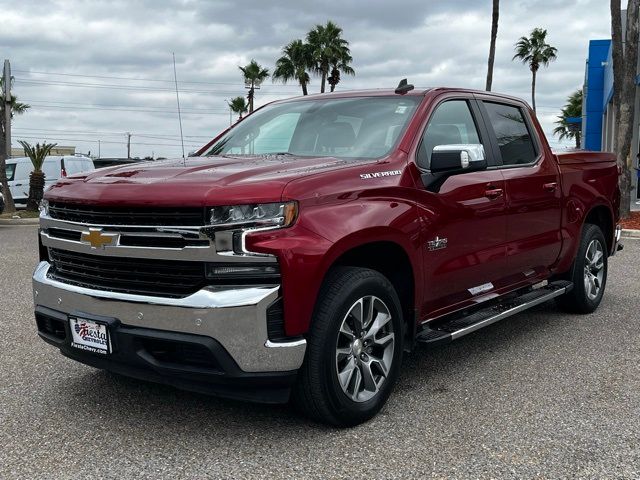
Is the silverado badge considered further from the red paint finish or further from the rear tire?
the rear tire

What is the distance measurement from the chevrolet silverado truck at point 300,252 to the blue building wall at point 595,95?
2697 cm

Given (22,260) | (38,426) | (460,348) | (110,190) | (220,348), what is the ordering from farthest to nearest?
(22,260), (460,348), (38,426), (110,190), (220,348)

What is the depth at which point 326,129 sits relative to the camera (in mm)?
4691

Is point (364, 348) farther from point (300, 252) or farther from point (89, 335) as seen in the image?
point (89, 335)

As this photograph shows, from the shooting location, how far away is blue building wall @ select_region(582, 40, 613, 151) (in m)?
29.2

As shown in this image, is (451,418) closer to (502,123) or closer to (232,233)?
(232,233)

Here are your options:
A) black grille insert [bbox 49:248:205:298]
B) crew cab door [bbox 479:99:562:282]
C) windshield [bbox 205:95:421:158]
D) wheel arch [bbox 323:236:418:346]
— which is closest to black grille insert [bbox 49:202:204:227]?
black grille insert [bbox 49:248:205:298]

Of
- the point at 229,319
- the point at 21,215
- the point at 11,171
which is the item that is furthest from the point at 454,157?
the point at 11,171

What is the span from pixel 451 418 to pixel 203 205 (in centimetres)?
181

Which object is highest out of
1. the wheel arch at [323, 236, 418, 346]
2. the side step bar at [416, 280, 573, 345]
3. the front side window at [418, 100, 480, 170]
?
the front side window at [418, 100, 480, 170]

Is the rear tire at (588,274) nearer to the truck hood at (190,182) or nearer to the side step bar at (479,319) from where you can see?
the side step bar at (479,319)

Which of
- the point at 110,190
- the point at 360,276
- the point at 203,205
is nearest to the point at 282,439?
the point at 360,276

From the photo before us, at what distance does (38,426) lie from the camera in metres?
3.79

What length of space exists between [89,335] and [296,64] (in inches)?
1662
